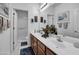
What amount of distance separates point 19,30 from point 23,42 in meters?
0.28

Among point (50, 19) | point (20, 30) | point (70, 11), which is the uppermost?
point (70, 11)

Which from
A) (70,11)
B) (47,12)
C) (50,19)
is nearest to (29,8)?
(47,12)

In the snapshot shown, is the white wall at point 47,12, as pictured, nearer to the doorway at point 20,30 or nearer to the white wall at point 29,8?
the white wall at point 29,8

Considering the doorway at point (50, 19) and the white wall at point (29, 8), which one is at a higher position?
the white wall at point (29, 8)

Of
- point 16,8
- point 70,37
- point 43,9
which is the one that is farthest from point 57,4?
point 16,8

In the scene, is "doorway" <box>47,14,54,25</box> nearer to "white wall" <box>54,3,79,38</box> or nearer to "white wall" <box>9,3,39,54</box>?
"white wall" <box>54,3,79,38</box>

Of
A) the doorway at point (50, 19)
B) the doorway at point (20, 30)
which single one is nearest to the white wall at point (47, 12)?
the doorway at point (50, 19)

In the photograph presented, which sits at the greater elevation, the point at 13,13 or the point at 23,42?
the point at 13,13

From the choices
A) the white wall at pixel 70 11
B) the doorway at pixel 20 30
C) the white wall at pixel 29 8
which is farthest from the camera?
the doorway at pixel 20 30

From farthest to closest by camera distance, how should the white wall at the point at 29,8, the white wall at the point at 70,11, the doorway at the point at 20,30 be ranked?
the doorway at the point at 20,30 → the white wall at the point at 29,8 → the white wall at the point at 70,11

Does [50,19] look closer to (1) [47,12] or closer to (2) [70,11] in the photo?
(1) [47,12]
